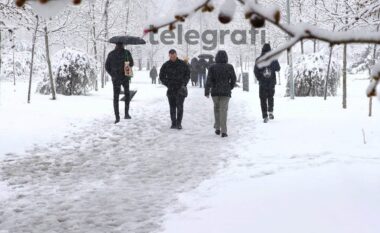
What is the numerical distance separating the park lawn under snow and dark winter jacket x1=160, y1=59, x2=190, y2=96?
1.05 m

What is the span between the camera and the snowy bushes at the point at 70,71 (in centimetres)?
1892

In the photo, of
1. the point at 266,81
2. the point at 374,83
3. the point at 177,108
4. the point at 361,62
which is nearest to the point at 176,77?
the point at 177,108

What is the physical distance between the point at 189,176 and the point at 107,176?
112 cm

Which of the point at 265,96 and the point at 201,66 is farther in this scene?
the point at 201,66

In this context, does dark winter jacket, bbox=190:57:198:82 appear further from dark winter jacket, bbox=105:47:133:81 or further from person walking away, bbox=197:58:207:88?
dark winter jacket, bbox=105:47:133:81

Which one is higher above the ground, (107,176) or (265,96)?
(265,96)

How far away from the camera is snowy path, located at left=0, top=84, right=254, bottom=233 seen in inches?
188

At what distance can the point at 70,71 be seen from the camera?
750 inches

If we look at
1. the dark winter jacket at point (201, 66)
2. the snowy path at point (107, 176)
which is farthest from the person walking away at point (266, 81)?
the dark winter jacket at point (201, 66)

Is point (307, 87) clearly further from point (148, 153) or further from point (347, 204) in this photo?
point (347, 204)

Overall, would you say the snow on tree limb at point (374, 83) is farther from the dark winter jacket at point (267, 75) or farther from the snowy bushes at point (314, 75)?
the snowy bushes at point (314, 75)

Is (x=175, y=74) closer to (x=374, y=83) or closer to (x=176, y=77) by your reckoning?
(x=176, y=77)

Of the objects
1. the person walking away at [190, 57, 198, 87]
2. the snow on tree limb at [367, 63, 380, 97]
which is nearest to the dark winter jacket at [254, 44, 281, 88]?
the snow on tree limb at [367, 63, 380, 97]

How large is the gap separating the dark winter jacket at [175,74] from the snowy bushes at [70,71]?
8.67m
